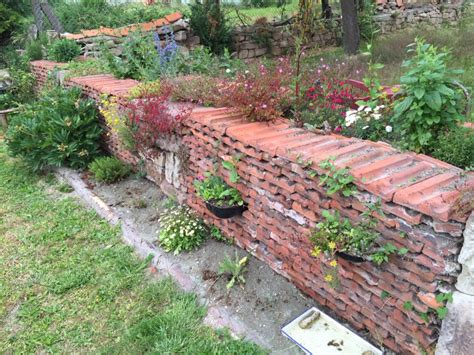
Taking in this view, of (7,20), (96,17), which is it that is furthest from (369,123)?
(7,20)

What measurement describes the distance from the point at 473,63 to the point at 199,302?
6.08 metres

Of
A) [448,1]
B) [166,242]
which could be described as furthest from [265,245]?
[448,1]

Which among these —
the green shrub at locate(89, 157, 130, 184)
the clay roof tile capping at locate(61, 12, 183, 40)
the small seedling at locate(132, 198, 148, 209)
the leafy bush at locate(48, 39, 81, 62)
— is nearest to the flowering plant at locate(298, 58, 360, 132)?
the small seedling at locate(132, 198, 148, 209)

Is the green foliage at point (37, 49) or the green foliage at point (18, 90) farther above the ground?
the green foliage at point (37, 49)

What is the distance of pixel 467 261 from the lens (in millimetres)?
1993

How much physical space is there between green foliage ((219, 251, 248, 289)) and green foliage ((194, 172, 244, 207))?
1.57 ft

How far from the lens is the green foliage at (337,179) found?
2.43m

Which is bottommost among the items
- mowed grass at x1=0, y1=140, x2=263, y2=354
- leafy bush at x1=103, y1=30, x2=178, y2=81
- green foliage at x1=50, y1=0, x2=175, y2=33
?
mowed grass at x1=0, y1=140, x2=263, y2=354

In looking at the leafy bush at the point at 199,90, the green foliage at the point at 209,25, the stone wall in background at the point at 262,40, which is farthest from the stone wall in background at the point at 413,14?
the leafy bush at the point at 199,90

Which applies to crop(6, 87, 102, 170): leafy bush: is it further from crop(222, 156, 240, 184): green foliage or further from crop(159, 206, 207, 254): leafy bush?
crop(222, 156, 240, 184): green foliage

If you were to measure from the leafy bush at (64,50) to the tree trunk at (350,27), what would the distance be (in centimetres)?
597

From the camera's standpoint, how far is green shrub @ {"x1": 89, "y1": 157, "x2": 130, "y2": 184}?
5211 mm

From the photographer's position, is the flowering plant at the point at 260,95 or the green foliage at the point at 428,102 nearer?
the green foliage at the point at 428,102

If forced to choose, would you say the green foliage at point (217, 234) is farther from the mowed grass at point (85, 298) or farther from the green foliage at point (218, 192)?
the mowed grass at point (85, 298)
